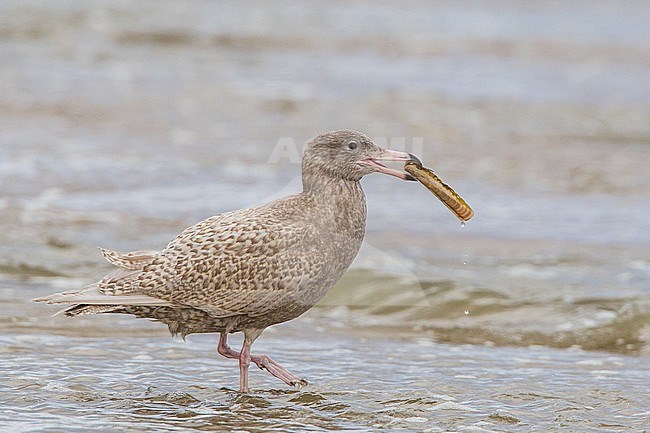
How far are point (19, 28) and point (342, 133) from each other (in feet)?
49.9

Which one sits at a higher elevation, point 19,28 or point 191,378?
point 19,28

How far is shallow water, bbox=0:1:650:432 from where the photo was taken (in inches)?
257

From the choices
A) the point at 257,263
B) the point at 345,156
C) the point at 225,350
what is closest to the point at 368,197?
the point at 345,156

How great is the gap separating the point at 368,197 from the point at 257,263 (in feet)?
20.5

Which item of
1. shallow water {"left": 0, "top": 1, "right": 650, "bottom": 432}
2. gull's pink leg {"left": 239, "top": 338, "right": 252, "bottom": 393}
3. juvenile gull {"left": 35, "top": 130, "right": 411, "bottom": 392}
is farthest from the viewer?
shallow water {"left": 0, "top": 1, "right": 650, "bottom": 432}

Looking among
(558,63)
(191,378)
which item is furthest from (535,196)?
(558,63)

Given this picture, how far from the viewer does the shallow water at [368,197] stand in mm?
6523

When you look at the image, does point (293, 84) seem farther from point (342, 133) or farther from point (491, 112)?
point (342, 133)

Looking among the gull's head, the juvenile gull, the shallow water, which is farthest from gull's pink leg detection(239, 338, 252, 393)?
the gull's head

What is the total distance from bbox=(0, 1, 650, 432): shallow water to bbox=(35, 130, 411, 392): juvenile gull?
1.47ft

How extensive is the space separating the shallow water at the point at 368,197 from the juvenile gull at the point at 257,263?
450mm

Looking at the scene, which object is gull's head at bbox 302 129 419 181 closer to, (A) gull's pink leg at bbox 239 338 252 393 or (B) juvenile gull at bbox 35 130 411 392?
(B) juvenile gull at bbox 35 130 411 392

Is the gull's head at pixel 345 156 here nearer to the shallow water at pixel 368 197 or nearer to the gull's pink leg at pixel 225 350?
the gull's pink leg at pixel 225 350

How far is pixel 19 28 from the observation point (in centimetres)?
2056
